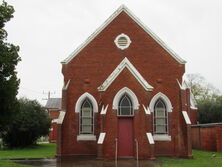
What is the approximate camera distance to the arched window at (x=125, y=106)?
1975cm

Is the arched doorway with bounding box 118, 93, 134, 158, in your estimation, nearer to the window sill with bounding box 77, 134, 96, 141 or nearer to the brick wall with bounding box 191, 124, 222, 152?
the window sill with bounding box 77, 134, 96, 141

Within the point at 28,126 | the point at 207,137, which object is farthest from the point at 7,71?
the point at 207,137

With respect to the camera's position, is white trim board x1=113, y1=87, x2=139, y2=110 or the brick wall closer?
white trim board x1=113, y1=87, x2=139, y2=110

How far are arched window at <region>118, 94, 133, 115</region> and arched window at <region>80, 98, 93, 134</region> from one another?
294 centimetres

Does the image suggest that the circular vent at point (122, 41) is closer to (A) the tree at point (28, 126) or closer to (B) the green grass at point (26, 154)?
(B) the green grass at point (26, 154)

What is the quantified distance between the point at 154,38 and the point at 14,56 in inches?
481

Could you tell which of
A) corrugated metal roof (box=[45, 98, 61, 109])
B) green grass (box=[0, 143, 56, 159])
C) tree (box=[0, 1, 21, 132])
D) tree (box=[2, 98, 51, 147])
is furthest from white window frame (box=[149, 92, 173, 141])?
corrugated metal roof (box=[45, 98, 61, 109])

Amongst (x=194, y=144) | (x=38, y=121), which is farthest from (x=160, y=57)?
(x=38, y=121)

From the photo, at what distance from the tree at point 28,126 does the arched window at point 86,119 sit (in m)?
10.1

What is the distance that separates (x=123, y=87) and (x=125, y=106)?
1.33 m

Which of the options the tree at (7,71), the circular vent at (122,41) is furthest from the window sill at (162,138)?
the tree at (7,71)

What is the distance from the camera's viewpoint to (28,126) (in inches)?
1184

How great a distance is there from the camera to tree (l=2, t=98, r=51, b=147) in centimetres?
2984

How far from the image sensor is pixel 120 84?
19516 millimetres
